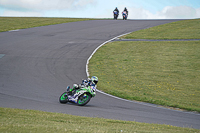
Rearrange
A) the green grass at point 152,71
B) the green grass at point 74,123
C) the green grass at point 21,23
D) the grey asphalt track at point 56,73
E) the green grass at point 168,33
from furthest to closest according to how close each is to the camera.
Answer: the green grass at point 21,23
the green grass at point 168,33
the green grass at point 152,71
the grey asphalt track at point 56,73
the green grass at point 74,123

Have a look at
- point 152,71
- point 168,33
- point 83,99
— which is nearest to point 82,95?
point 83,99

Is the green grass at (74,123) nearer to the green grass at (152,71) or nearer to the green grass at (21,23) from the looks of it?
the green grass at (152,71)

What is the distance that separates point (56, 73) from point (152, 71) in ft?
26.3

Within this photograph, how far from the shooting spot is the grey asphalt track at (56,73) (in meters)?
11.6

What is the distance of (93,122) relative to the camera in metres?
8.88

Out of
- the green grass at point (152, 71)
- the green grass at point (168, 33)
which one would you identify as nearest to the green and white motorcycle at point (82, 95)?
the green grass at point (152, 71)

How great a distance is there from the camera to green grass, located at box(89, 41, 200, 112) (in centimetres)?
1642

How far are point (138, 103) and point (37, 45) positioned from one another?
17067 millimetres

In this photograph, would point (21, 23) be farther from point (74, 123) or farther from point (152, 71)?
point (74, 123)

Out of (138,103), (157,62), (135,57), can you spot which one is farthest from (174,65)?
(138,103)

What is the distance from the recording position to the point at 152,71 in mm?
21766

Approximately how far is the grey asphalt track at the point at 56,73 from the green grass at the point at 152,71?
1.33 m

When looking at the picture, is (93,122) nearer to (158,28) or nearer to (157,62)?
(157,62)

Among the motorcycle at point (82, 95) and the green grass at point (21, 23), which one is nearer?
the motorcycle at point (82, 95)
